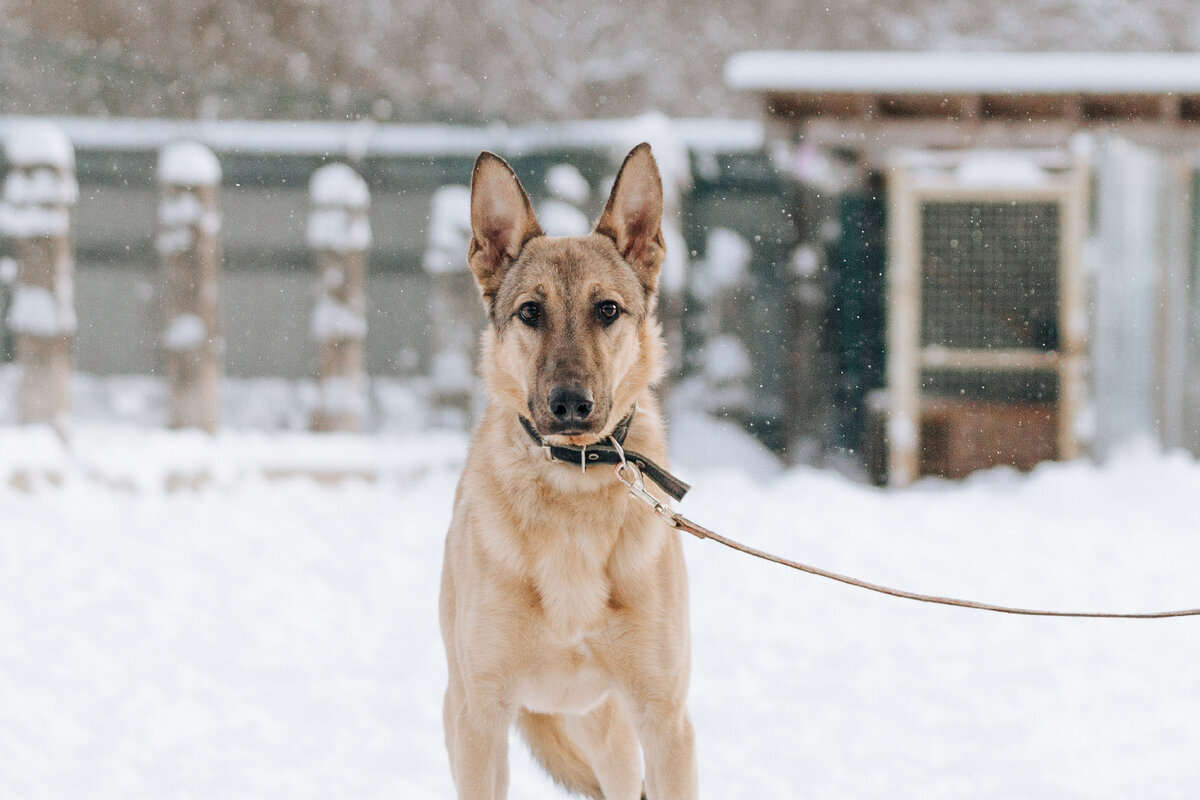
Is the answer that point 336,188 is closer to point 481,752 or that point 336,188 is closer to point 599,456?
point 599,456

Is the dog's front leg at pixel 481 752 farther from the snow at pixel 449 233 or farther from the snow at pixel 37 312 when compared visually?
the snow at pixel 37 312

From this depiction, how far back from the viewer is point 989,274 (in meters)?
9.33

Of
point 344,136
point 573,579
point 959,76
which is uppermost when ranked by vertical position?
point 959,76

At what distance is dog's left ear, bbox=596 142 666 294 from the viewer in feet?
9.34

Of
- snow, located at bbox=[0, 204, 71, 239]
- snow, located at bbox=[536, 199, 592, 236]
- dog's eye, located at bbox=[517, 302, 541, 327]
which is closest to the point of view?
dog's eye, located at bbox=[517, 302, 541, 327]

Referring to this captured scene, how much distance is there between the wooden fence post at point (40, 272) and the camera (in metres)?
7.64

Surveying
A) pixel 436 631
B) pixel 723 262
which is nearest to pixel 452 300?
pixel 723 262

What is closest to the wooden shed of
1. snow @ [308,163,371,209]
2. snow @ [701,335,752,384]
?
snow @ [701,335,752,384]

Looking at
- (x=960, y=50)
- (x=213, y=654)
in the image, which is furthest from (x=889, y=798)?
(x=960, y=50)

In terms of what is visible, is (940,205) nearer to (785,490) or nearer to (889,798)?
(785,490)

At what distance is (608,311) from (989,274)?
732 centimetres

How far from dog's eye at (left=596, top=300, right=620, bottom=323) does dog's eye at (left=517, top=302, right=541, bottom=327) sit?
0.15m

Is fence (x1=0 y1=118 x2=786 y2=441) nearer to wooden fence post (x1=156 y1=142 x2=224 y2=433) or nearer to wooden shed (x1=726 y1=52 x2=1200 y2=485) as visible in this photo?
wooden fence post (x1=156 y1=142 x2=224 y2=433)

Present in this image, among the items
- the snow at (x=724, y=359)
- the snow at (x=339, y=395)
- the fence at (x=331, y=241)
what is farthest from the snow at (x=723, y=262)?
the snow at (x=339, y=395)
